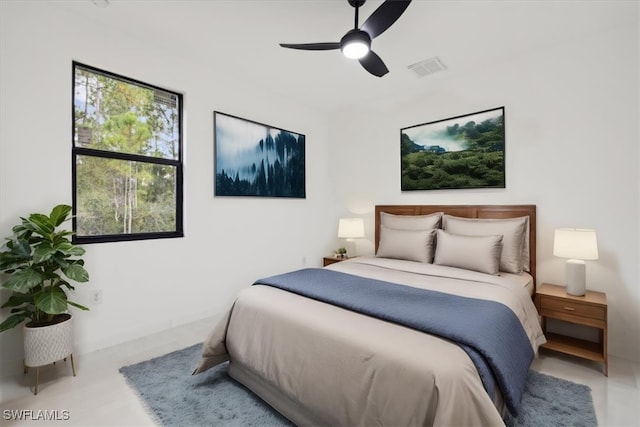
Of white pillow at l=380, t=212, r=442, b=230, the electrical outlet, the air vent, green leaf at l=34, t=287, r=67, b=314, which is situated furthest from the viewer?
white pillow at l=380, t=212, r=442, b=230

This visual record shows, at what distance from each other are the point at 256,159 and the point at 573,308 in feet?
11.1

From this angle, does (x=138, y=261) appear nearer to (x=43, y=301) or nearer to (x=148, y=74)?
(x=43, y=301)

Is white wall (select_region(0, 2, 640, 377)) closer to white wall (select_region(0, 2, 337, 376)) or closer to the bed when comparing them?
white wall (select_region(0, 2, 337, 376))

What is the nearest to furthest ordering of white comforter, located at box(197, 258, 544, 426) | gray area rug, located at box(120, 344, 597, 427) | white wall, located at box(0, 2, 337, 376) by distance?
1. white comforter, located at box(197, 258, 544, 426)
2. gray area rug, located at box(120, 344, 597, 427)
3. white wall, located at box(0, 2, 337, 376)

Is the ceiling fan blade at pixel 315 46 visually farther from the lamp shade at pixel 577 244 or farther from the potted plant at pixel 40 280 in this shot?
the lamp shade at pixel 577 244

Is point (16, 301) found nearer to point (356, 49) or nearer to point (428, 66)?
point (356, 49)

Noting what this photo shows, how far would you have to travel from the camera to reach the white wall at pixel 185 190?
84.2 inches

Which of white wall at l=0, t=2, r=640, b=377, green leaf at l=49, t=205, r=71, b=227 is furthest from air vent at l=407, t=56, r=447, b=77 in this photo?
green leaf at l=49, t=205, r=71, b=227

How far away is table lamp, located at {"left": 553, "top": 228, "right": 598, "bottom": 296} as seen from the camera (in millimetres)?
2321

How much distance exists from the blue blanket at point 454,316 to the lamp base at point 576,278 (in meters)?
0.94

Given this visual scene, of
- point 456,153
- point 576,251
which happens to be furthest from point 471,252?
point 456,153

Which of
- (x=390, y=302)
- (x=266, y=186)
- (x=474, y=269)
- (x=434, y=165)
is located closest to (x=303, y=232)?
(x=266, y=186)

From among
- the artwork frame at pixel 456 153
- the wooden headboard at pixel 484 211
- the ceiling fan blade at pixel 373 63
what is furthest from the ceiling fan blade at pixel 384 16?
the wooden headboard at pixel 484 211

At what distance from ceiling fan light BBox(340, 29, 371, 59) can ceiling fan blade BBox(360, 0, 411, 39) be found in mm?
54
